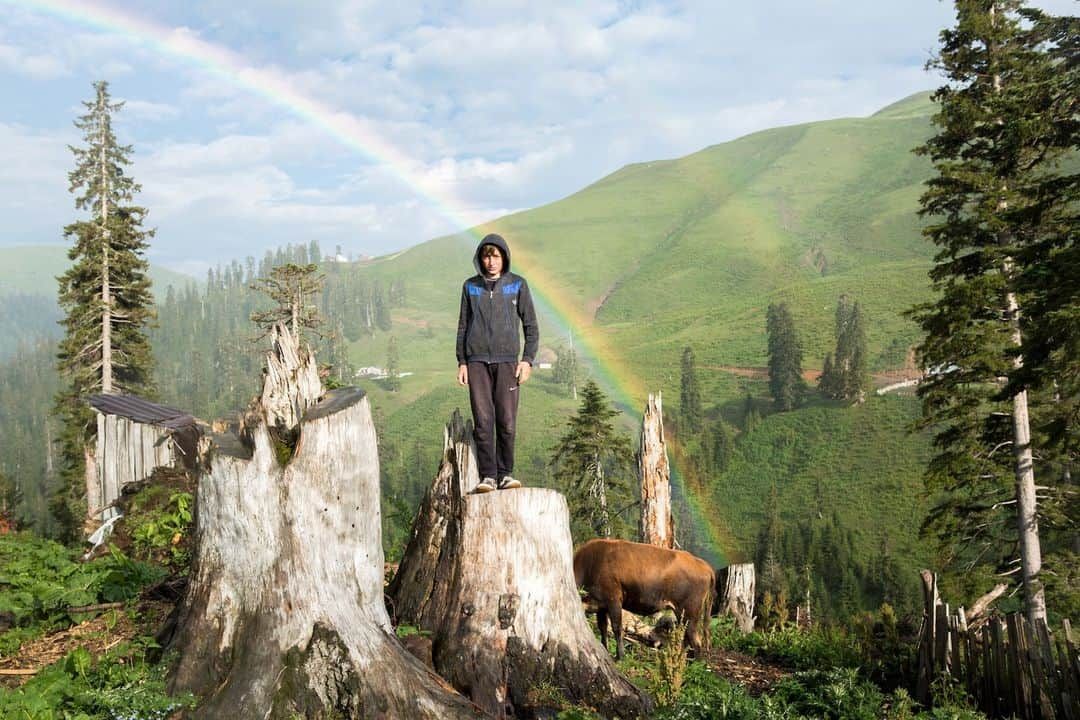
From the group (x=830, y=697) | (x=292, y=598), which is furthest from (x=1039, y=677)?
(x=292, y=598)

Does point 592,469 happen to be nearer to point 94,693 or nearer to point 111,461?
point 111,461

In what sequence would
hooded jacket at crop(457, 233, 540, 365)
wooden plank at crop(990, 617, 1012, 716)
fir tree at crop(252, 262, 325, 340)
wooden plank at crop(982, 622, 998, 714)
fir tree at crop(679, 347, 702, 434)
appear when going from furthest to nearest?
fir tree at crop(679, 347, 702, 434), fir tree at crop(252, 262, 325, 340), wooden plank at crop(982, 622, 998, 714), wooden plank at crop(990, 617, 1012, 716), hooded jacket at crop(457, 233, 540, 365)

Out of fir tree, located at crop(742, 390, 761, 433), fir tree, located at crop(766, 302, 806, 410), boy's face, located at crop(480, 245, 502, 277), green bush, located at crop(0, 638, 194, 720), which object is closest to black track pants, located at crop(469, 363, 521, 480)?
boy's face, located at crop(480, 245, 502, 277)

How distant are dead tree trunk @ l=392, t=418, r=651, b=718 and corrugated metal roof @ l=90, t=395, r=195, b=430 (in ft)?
27.8

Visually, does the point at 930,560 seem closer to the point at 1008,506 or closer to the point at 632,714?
the point at 1008,506

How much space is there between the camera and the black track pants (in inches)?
249

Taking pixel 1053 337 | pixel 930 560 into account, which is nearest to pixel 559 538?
pixel 1053 337

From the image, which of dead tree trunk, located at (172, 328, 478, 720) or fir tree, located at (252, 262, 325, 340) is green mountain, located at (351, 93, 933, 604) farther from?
dead tree trunk, located at (172, 328, 478, 720)

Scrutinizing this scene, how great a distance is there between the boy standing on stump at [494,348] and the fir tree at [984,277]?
1251 centimetres

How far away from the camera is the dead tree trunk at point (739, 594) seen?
37.8 ft

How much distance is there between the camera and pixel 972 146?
1772cm

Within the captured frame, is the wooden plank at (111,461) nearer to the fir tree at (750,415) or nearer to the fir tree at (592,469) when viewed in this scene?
the fir tree at (592,469)

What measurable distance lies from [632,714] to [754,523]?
76483mm

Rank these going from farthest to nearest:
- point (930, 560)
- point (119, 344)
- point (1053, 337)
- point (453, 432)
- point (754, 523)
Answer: point (754, 523)
point (930, 560)
point (119, 344)
point (1053, 337)
point (453, 432)
